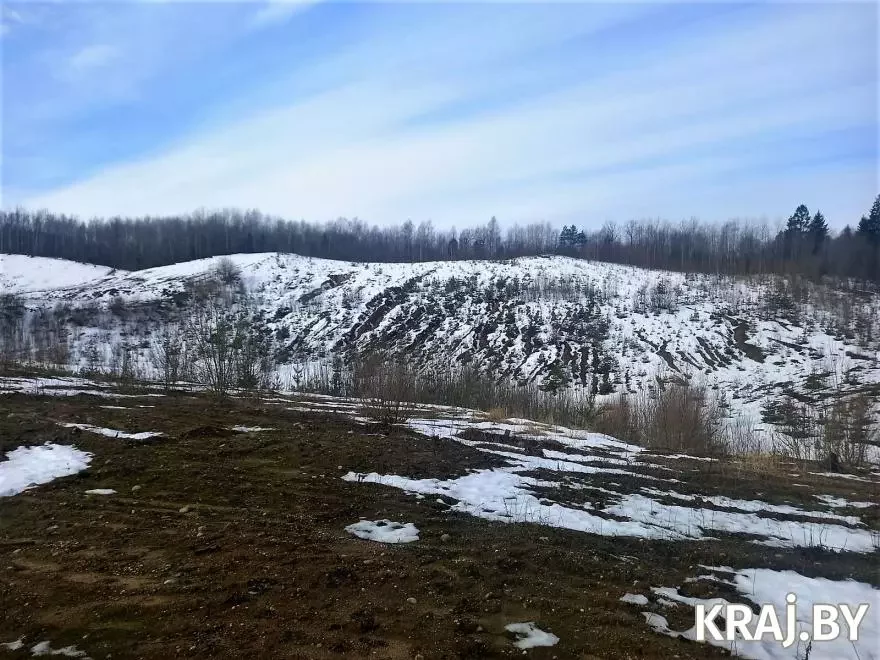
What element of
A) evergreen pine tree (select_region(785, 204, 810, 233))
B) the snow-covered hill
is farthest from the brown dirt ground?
evergreen pine tree (select_region(785, 204, 810, 233))

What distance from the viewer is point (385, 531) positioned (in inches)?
217

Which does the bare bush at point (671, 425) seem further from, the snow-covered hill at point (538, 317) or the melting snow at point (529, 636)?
the melting snow at point (529, 636)

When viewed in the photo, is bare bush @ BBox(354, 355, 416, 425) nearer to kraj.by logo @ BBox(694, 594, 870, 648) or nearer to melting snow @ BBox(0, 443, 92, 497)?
melting snow @ BBox(0, 443, 92, 497)

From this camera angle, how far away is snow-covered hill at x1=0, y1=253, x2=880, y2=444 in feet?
119

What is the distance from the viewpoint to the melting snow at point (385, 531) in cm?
530

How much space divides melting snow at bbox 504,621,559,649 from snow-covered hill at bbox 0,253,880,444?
27.0 metres

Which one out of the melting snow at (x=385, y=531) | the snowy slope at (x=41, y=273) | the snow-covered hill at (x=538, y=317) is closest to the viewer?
the melting snow at (x=385, y=531)

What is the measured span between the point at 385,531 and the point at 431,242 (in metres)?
94.5

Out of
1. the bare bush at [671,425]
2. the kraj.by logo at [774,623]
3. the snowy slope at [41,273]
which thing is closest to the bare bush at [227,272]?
the snowy slope at [41,273]

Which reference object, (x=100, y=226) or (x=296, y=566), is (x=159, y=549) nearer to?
(x=296, y=566)

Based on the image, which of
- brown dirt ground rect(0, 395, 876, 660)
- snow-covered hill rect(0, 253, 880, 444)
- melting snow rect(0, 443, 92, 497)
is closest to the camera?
brown dirt ground rect(0, 395, 876, 660)

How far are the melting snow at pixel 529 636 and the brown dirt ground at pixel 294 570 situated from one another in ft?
0.22

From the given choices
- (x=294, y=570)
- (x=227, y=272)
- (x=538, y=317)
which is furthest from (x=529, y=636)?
(x=227, y=272)

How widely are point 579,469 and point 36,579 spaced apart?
7.75 meters
